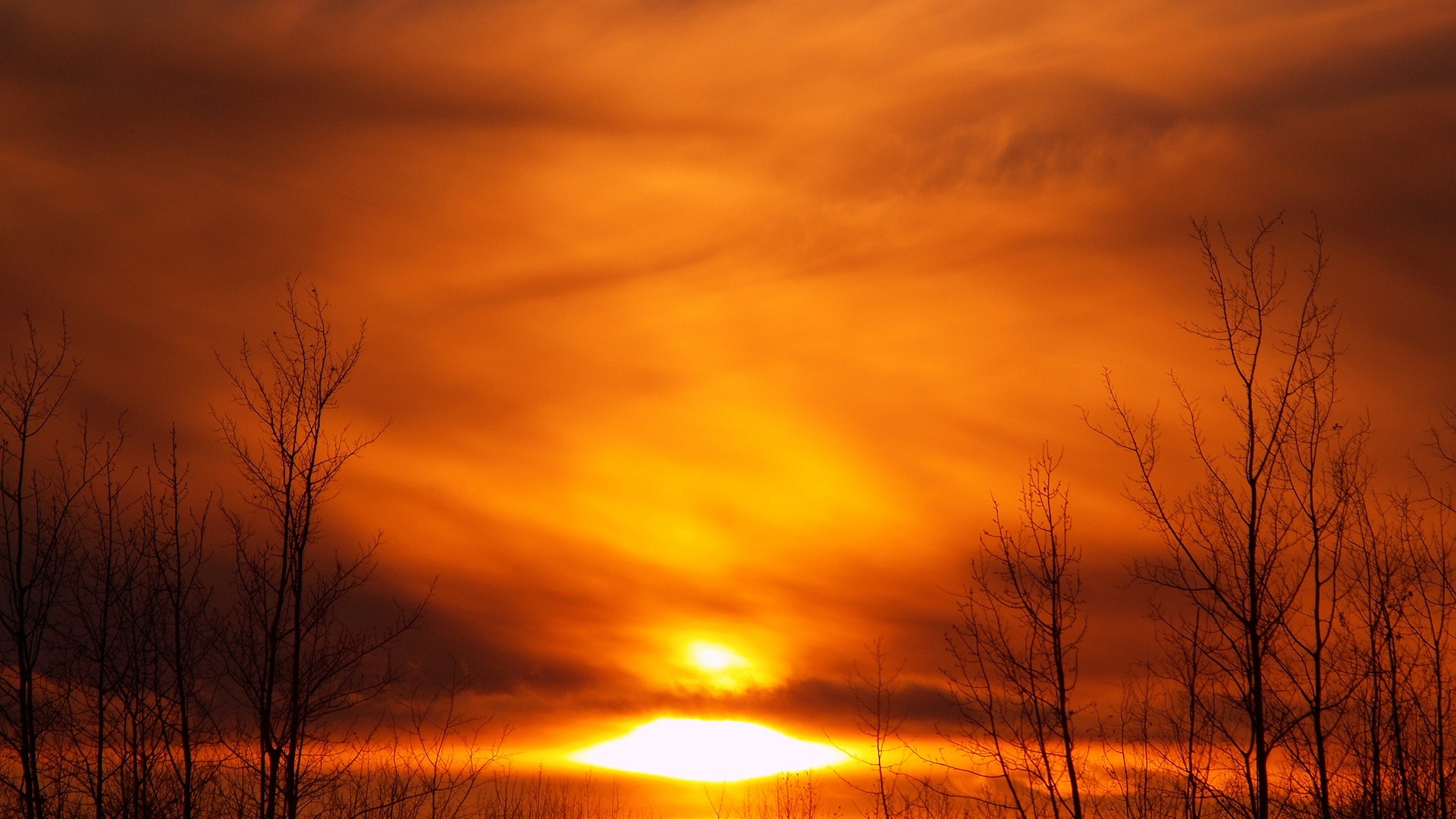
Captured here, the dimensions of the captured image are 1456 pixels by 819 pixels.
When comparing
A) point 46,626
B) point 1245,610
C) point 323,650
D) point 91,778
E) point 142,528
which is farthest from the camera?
point 142,528

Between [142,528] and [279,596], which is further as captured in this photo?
[142,528]

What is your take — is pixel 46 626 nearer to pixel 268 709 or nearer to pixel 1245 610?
pixel 268 709

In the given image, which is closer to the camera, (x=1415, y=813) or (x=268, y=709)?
(x=268, y=709)

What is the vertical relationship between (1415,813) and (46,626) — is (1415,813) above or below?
below

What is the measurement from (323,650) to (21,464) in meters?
4.47

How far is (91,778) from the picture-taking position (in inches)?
635

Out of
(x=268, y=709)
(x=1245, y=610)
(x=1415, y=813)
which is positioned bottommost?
(x=1415, y=813)

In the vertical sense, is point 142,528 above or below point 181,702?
above

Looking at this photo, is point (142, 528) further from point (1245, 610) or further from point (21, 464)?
point (1245, 610)

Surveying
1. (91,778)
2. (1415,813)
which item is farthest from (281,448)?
(1415,813)

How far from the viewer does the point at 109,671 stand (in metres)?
16.2

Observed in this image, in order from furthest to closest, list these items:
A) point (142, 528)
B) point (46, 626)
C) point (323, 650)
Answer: point (142, 528) → point (323, 650) → point (46, 626)

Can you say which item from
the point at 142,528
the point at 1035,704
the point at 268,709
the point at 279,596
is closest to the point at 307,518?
the point at 279,596

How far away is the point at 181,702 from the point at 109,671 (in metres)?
1.34
